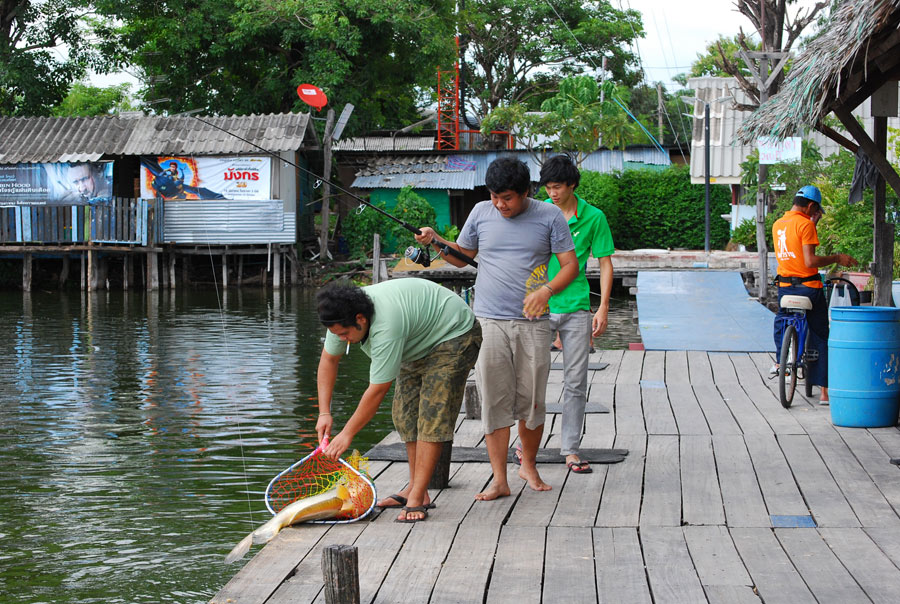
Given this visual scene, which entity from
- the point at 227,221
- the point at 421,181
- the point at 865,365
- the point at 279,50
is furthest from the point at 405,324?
the point at 421,181

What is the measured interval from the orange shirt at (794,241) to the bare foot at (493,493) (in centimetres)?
356

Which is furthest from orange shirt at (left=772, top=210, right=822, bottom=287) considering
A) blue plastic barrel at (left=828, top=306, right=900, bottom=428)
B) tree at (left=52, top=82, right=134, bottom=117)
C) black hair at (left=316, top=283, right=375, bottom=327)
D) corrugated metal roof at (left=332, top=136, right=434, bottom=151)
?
tree at (left=52, top=82, right=134, bottom=117)

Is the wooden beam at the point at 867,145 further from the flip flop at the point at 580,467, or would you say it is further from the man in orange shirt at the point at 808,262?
the flip flop at the point at 580,467

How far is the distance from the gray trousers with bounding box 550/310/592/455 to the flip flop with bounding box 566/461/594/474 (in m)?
0.07

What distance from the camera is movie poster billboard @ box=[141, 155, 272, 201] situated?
2539 centimetres

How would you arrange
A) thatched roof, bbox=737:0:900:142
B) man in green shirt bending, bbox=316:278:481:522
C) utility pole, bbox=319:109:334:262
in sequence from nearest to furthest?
1. man in green shirt bending, bbox=316:278:481:522
2. thatched roof, bbox=737:0:900:142
3. utility pole, bbox=319:109:334:262

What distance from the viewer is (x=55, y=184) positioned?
25422 mm

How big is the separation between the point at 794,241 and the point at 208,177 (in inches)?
787

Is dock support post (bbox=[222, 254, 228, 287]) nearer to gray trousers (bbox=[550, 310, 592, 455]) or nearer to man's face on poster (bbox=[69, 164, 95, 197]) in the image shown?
man's face on poster (bbox=[69, 164, 95, 197])

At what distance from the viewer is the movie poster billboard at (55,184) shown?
2534 cm

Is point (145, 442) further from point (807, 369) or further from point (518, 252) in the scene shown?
point (807, 369)

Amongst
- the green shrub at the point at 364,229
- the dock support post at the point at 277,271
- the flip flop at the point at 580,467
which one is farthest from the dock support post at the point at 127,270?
the flip flop at the point at 580,467

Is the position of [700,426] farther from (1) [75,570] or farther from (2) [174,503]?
(1) [75,570]

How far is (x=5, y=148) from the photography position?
83.6ft
